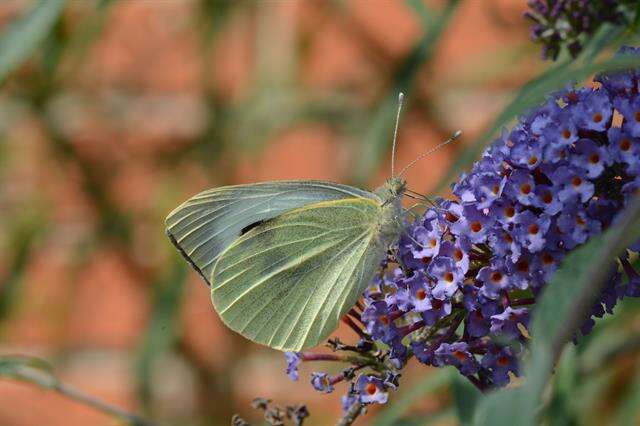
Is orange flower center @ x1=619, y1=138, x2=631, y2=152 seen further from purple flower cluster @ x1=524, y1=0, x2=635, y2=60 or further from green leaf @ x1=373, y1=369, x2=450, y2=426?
green leaf @ x1=373, y1=369, x2=450, y2=426

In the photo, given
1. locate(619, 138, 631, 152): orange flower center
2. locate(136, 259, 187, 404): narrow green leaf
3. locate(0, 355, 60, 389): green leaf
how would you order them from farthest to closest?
locate(136, 259, 187, 404): narrow green leaf
locate(0, 355, 60, 389): green leaf
locate(619, 138, 631, 152): orange flower center

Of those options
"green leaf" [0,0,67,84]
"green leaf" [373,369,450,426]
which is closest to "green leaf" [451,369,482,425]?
"green leaf" [373,369,450,426]

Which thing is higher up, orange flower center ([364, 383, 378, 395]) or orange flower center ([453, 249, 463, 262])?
orange flower center ([453, 249, 463, 262])

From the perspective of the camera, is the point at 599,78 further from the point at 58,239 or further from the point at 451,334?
the point at 58,239

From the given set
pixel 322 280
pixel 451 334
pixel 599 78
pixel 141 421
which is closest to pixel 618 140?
pixel 599 78

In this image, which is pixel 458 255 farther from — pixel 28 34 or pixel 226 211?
pixel 28 34

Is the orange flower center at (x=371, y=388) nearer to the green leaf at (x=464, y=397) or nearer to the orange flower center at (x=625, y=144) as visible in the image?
the green leaf at (x=464, y=397)
